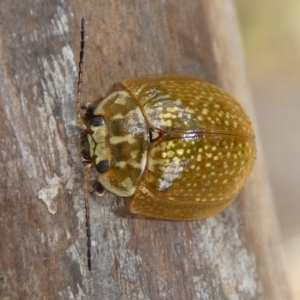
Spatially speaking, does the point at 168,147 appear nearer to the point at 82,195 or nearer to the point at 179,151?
the point at 179,151

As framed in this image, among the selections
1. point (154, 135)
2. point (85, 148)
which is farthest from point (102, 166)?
point (154, 135)

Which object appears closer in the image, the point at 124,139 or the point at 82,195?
the point at 82,195

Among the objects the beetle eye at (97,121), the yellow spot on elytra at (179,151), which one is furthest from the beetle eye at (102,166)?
the yellow spot on elytra at (179,151)

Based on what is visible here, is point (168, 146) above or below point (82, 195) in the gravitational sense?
above

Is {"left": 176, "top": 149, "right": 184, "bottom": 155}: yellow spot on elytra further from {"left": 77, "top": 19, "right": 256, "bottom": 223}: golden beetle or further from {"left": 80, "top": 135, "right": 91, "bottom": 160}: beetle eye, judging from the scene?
{"left": 80, "top": 135, "right": 91, "bottom": 160}: beetle eye

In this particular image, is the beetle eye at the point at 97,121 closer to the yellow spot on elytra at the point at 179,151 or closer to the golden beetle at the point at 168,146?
the golden beetle at the point at 168,146

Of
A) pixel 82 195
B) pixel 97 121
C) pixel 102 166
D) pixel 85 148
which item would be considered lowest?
pixel 82 195

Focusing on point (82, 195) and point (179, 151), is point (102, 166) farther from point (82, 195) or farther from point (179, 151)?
point (179, 151)

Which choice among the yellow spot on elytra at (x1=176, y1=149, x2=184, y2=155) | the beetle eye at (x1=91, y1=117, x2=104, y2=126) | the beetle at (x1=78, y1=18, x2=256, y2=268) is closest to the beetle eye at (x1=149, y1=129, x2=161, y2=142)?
the beetle at (x1=78, y1=18, x2=256, y2=268)
